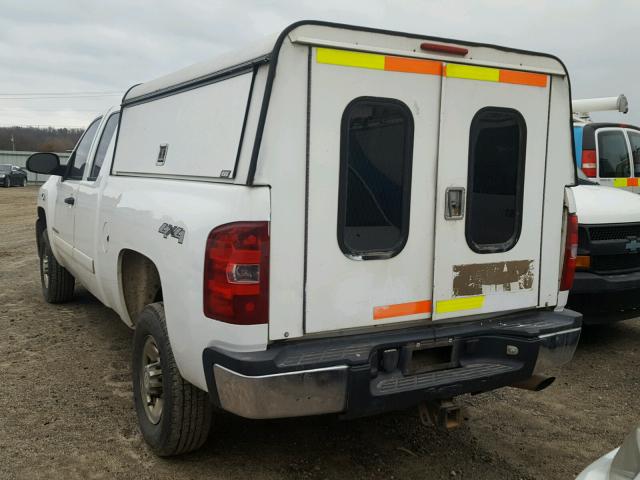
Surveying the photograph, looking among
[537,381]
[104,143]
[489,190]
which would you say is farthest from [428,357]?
[104,143]

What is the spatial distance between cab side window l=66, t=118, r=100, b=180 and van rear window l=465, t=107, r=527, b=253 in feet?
11.4

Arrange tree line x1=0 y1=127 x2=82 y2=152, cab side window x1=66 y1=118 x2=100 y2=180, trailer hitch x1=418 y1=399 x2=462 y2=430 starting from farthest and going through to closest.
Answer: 1. tree line x1=0 y1=127 x2=82 y2=152
2. cab side window x1=66 y1=118 x2=100 y2=180
3. trailer hitch x1=418 y1=399 x2=462 y2=430

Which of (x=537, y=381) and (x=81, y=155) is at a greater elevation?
(x=81, y=155)

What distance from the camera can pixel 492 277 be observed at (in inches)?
128

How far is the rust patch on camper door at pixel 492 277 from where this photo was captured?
315 centimetres

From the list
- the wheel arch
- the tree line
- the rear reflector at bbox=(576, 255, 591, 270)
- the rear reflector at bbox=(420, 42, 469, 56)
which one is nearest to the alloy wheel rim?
the wheel arch

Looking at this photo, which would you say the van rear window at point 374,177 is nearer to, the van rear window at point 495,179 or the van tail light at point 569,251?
the van rear window at point 495,179

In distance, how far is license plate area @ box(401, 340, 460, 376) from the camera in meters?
2.91

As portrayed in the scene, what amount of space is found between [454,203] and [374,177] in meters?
0.47

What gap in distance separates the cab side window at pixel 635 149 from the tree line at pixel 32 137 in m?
64.7

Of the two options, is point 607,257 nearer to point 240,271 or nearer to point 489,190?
point 489,190

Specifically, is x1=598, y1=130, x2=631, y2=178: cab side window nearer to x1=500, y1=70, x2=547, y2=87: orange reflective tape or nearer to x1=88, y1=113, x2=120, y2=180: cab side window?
x1=500, y1=70, x2=547, y2=87: orange reflective tape

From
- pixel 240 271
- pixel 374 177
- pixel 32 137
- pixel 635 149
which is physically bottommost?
pixel 240 271

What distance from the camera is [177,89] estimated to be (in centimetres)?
351
